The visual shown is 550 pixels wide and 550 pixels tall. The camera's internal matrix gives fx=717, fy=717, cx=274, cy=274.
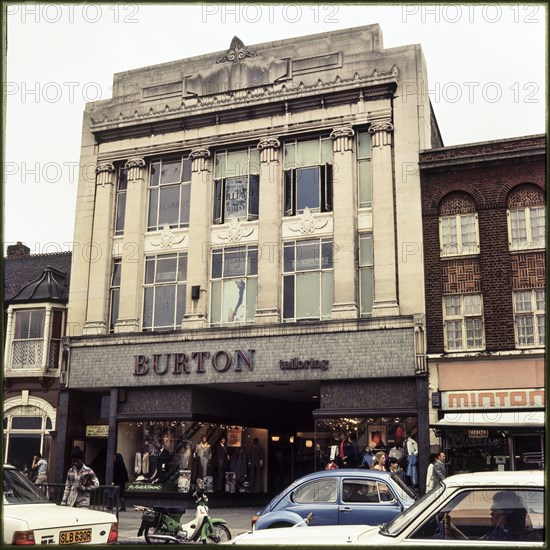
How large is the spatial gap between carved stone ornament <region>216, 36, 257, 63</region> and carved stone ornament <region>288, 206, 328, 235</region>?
680 cm

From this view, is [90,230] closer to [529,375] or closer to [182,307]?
[182,307]

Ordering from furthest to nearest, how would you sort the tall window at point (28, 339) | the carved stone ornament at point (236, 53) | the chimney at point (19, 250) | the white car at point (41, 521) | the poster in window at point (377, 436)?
the chimney at point (19, 250) < the tall window at point (28, 339) < the carved stone ornament at point (236, 53) < the poster in window at point (377, 436) < the white car at point (41, 521)

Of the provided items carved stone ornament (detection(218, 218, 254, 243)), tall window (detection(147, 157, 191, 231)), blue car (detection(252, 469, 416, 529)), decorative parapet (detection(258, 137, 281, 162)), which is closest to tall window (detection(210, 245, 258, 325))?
carved stone ornament (detection(218, 218, 254, 243))

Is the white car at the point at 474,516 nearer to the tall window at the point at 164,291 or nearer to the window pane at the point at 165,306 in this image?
the tall window at the point at 164,291

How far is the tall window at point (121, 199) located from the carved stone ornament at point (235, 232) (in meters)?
4.56

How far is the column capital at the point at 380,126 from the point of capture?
25312mm

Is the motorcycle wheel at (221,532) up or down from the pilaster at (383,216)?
down

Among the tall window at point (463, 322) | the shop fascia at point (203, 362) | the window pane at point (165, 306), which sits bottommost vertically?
the shop fascia at point (203, 362)

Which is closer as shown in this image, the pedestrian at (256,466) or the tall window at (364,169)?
the tall window at (364,169)

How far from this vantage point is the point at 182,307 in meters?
27.0

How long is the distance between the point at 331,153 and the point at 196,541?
1602 cm

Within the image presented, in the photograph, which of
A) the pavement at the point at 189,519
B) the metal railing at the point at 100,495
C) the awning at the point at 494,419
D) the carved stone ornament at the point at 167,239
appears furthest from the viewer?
the carved stone ornament at the point at 167,239

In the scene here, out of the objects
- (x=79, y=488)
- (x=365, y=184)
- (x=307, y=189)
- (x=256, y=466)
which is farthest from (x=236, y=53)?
(x=79, y=488)

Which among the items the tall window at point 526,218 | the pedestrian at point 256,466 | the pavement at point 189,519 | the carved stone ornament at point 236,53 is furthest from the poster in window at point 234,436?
the carved stone ornament at point 236,53
